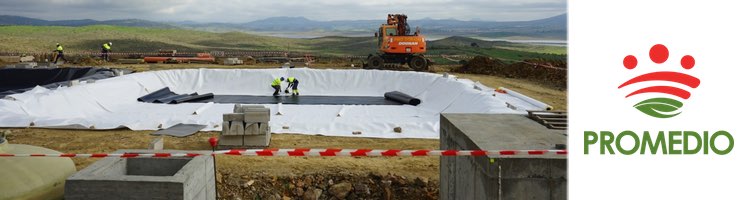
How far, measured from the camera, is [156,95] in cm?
1620

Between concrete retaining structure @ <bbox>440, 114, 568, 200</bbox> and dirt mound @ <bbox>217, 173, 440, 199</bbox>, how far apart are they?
843 mm

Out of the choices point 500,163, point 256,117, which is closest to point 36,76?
point 256,117

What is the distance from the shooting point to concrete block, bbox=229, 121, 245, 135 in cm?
922

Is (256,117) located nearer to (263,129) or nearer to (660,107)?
(263,129)

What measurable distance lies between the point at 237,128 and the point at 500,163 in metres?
6.44

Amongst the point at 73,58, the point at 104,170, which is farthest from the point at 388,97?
the point at 73,58

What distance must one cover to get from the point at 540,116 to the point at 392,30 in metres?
17.7

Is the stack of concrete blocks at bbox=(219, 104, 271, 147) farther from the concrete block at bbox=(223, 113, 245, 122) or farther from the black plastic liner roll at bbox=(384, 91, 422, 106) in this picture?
the black plastic liner roll at bbox=(384, 91, 422, 106)

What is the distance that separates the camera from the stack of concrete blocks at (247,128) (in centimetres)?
923

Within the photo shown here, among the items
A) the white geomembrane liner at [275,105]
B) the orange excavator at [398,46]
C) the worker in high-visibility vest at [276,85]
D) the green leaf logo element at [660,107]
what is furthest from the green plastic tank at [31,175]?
the orange excavator at [398,46]

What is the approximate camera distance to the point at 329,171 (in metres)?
7.26

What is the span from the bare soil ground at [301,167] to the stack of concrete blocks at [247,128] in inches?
13.3

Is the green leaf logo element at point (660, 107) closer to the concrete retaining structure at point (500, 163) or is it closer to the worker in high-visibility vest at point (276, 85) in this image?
the concrete retaining structure at point (500, 163)

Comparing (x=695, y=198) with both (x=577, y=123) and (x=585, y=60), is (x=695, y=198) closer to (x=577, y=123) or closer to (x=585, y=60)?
(x=577, y=123)
